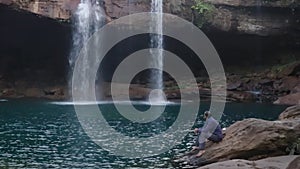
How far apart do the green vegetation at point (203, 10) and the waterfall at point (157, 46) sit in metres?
2.65

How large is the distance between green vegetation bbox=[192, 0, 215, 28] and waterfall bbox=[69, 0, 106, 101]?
686 cm

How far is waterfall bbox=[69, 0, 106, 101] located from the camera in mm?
33594

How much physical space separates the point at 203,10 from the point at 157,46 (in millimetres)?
5296

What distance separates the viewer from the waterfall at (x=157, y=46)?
33.8 meters

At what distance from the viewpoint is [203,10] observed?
33812 millimetres

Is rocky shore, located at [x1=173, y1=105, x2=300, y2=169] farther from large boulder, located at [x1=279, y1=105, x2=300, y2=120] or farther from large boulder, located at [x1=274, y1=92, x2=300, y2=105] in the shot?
large boulder, located at [x1=274, y1=92, x2=300, y2=105]

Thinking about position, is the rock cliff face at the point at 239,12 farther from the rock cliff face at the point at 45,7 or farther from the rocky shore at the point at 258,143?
the rocky shore at the point at 258,143

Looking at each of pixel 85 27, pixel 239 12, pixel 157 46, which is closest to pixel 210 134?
pixel 239 12

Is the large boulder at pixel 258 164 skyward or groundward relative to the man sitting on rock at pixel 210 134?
groundward

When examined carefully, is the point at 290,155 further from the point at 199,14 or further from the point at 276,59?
the point at 276,59

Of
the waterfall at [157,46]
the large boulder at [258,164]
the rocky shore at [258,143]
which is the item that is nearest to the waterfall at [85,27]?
the waterfall at [157,46]

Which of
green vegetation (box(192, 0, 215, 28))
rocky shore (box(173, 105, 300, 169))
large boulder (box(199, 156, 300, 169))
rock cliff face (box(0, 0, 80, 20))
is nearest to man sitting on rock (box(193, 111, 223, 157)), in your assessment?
rocky shore (box(173, 105, 300, 169))

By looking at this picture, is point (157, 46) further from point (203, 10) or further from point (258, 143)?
point (258, 143)

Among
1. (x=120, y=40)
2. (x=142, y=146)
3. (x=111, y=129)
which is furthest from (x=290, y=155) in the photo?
(x=120, y=40)
